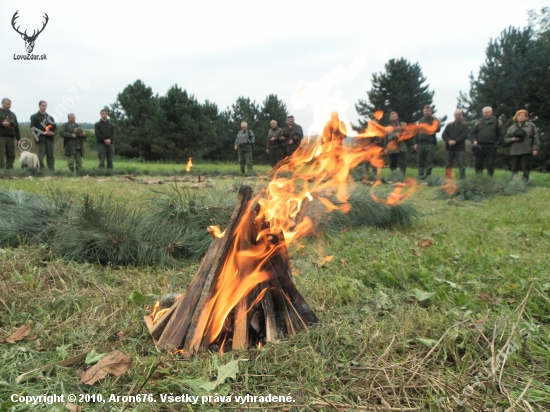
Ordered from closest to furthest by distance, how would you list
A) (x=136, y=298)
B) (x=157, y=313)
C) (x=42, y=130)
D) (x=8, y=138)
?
(x=157, y=313) < (x=136, y=298) < (x=8, y=138) < (x=42, y=130)

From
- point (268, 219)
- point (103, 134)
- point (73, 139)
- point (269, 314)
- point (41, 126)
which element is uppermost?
point (41, 126)

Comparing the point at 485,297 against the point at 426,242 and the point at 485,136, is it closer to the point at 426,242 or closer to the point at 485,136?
the point at 426,242

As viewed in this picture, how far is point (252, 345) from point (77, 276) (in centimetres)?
195

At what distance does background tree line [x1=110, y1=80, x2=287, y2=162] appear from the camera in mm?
32219

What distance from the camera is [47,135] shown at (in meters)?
13.8

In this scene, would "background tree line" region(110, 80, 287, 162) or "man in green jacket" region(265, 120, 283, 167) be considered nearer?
"man in green jacket" region(265, 120, 283, 167)

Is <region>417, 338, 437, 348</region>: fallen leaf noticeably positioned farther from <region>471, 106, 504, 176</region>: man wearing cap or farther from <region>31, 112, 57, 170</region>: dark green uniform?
<region>31, 112, 57, 170</region>: dark green uniform

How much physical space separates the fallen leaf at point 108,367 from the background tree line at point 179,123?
100 feet

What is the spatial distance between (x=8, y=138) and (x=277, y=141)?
8561 mm

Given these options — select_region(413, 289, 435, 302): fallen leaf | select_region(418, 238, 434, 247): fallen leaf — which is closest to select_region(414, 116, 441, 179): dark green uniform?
select_region(418, 238, 434, 247): fallen leaf

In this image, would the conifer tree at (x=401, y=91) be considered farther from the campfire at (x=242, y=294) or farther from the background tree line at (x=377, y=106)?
the campfire at (x=242, y=294)

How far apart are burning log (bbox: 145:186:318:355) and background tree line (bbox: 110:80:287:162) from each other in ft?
99.3

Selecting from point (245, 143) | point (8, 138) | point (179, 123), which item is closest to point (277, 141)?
point (245, 143)

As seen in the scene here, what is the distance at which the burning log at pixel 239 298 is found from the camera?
95.0 inches
